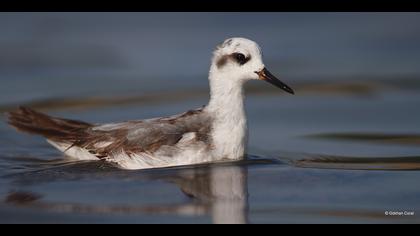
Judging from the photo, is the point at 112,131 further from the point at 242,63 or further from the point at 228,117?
the point at 242,63

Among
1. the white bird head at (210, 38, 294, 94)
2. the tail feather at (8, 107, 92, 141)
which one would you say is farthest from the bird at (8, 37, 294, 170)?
the tail feather at (8, 107, 92, 141)

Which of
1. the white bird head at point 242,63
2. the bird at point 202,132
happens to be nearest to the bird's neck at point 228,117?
the bird at point 202,132

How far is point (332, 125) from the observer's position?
1449 cm

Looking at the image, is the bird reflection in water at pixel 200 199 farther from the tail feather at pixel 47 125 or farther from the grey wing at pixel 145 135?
the tail feather at pixel 47 125

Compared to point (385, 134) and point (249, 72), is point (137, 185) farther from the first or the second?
point (385, 134)

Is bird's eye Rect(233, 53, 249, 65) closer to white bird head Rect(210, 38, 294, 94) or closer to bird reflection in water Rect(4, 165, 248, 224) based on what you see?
white bird head Rect(210, 38, 294, 94)

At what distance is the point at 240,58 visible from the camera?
39.7 feet

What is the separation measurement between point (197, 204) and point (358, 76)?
7.39 meters

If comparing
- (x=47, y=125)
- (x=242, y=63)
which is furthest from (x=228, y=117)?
(x=47, y=125)

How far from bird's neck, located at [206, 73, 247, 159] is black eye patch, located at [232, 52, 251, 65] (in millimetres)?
269

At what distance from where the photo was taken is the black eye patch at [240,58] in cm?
1208

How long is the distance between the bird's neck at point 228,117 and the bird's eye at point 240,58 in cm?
27

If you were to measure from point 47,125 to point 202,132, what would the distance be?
2.21m
